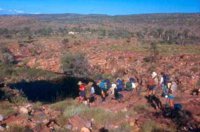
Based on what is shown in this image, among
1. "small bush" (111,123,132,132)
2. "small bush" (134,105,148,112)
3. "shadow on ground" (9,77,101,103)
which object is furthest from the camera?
"shadow on ground" (9,77,101,103)

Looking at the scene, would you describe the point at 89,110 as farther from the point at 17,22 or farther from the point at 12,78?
the point at 17,22

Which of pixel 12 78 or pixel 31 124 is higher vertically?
pixel 31 124

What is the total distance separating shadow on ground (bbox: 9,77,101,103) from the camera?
24959mm

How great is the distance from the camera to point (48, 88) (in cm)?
2916

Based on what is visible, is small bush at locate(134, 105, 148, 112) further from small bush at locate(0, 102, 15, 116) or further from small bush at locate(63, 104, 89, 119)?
small bush at locate(0, 102, 15, 116)

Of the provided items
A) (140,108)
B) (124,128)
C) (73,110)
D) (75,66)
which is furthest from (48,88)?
(124,128)

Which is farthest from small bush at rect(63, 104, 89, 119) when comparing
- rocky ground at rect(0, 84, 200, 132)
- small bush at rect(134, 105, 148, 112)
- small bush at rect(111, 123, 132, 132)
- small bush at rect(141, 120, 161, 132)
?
small bush at rect(141, 120, 161, 132)

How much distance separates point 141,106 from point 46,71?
24.0 metres

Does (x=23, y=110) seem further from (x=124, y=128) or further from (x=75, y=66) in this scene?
(x=75, y=66)

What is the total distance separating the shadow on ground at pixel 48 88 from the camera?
25.0m

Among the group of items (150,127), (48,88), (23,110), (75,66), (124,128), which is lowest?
(48,88)

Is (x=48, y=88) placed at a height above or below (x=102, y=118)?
below

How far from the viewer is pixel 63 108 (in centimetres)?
1523

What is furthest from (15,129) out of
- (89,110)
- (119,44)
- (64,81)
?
(119,44)
